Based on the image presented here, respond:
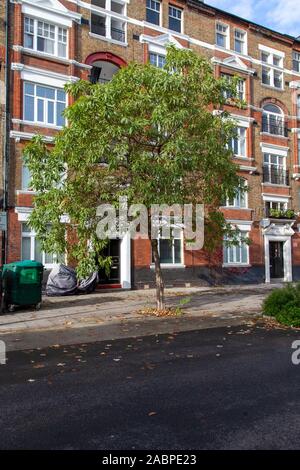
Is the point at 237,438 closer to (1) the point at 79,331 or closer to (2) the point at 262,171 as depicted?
(1) the point at 79,331

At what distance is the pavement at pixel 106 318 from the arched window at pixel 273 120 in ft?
45.4

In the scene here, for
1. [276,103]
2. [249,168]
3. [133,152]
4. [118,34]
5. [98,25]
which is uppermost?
[98,25]

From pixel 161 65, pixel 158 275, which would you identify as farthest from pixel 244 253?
pixel 158 275

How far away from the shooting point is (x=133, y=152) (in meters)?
11.6

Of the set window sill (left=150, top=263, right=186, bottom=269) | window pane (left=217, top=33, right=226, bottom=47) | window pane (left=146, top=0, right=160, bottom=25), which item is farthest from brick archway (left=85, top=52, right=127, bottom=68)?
window sill (left=150, top=263, right=186, bottom=269)

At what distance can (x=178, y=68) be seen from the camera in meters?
12.1

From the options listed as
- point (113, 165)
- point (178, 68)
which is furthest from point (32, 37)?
point (113, 165)

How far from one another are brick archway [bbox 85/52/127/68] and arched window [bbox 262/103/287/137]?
10.3m

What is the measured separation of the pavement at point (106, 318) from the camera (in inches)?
380

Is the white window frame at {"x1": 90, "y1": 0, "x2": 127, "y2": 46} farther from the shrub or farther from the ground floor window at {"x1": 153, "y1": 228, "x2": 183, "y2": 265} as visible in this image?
the shrub

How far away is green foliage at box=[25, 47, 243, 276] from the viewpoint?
11.0 metres

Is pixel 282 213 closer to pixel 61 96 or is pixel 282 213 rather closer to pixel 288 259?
pixel 288 259

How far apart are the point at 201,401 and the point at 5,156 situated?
52.3 feet

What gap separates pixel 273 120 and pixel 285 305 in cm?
1944
